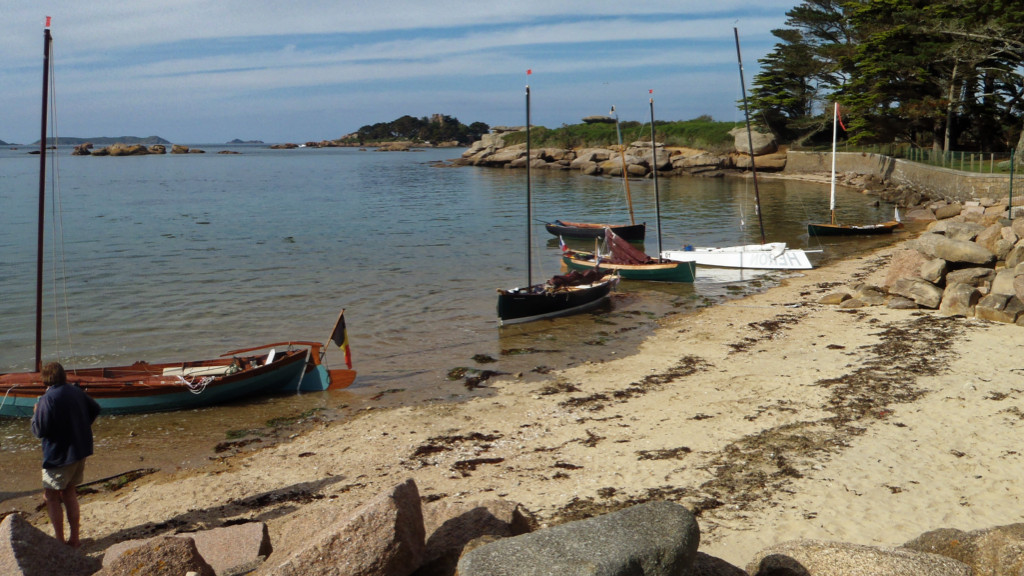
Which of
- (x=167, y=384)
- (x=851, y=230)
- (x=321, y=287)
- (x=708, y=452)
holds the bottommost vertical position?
(x=708, y=452)

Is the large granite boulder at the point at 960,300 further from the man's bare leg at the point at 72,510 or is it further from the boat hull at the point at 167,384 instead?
the man's bare leg at the point at 72,510

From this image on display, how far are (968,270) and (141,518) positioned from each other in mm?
20050

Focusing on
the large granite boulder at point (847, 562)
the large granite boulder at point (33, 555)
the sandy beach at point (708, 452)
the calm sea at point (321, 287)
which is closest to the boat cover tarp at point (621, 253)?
the calm sea at point (321, 287)

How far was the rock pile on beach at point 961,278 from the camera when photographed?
18677 millimetres

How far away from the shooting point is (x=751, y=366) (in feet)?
54.6

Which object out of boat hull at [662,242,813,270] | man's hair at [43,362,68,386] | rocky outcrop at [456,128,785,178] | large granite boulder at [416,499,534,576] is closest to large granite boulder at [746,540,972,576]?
large granite boulder at [416,499,534,576]

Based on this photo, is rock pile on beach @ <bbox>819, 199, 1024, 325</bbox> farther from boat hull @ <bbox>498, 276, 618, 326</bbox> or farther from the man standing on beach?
the man standing on beach

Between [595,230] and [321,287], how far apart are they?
1703 cm

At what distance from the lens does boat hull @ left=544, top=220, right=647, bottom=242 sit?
40.8m

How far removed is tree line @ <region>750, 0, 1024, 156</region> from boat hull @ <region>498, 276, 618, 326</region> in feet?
82.6

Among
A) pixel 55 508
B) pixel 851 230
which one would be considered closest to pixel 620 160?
pixel 851 230

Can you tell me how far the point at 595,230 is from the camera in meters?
41.5

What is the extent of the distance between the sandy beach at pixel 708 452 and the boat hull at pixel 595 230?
23069 mm

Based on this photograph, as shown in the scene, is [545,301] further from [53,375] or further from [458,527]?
[458,527]
